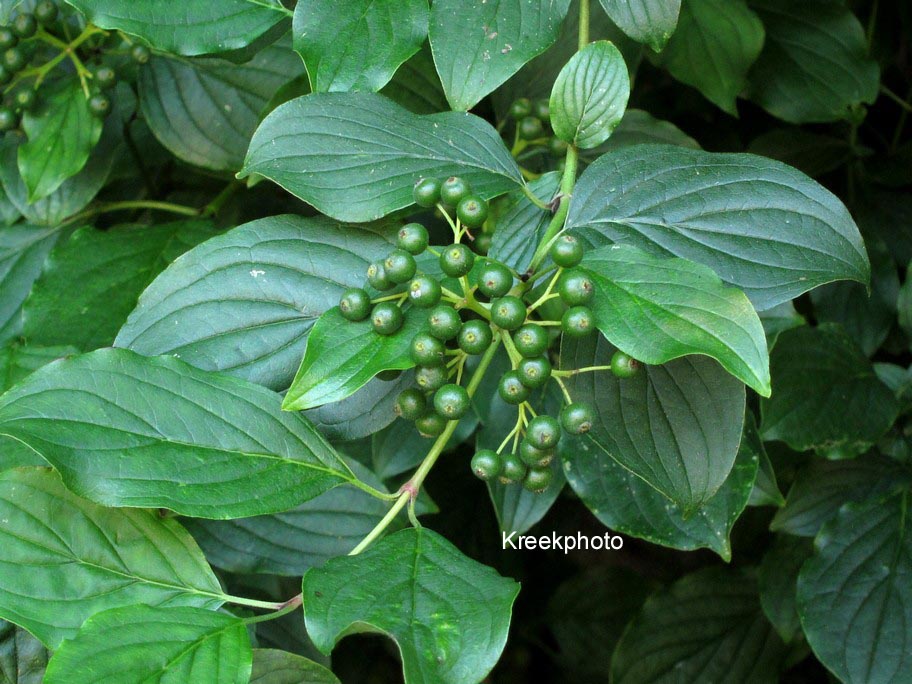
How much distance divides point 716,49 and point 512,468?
98 centimetres

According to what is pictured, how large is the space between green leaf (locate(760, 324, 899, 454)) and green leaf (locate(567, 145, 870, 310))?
419mm

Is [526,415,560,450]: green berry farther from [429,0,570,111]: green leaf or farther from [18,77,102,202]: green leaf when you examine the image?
[18,77,102,202]: green leaf

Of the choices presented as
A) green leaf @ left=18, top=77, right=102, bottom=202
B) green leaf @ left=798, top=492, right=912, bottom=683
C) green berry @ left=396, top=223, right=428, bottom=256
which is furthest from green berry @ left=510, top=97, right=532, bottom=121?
green leaf @ left=798, top=492, right=912, bottom=683

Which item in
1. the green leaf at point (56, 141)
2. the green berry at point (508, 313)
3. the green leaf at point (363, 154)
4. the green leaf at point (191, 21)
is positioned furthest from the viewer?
the green leaf at point (56, 141)

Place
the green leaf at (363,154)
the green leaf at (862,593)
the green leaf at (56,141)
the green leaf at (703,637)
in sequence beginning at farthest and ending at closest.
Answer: the green leaf at (703,637) → the green leaf at (56,141) → the green leaf at (862,593) → the green leaf at (363,154)

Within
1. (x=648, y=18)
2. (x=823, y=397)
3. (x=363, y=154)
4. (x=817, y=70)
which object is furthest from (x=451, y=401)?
(x=817, y=70)

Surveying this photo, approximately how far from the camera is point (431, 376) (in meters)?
0.92

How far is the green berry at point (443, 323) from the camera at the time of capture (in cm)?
88

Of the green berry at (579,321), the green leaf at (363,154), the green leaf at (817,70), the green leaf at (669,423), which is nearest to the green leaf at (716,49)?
the green leaf at (817,70)

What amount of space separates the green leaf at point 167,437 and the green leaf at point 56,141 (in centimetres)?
62

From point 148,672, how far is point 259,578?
619 millimetres

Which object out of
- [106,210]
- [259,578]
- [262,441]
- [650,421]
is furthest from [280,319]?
[106,210]

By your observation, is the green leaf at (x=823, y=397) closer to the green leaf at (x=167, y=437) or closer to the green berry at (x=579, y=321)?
the green berry at (x=579, y=321)

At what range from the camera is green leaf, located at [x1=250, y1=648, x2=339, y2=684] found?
3.44 feet
